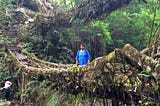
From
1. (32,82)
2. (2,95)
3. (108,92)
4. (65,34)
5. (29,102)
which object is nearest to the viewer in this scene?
(108,92)

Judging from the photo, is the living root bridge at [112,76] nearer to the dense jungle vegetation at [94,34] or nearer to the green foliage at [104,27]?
the dense jungle vegetation at [94,34]

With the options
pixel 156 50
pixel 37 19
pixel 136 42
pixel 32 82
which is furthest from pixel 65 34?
pixel 156 50

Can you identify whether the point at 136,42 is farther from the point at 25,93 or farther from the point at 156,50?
the point at 156,50

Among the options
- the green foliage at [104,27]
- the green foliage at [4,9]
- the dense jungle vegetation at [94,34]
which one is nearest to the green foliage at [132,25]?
the dense jungle vegetation at [94,34]

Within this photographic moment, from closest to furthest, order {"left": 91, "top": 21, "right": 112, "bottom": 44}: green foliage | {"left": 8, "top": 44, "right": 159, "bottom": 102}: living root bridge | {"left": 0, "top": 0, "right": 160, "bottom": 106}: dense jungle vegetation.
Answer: {"left": 8, "top": 44, "right": 159, "bottom": 102}: living root bridge → {"left": 0, "top": 0, "right": 160, "bottom": 106}: dense jungle vegetation → {"left": 91, "top": 21, "right": 112, "bottom": 44}: green foliage

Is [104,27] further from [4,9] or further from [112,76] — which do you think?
[112,76]

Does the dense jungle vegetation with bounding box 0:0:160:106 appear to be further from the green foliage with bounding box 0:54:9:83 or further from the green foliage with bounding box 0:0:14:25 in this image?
the green foliage with bounding box 0:54:9:83

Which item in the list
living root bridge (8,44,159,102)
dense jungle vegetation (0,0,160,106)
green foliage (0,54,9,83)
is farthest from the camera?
dense jungle vegetation (0,0,160,106)

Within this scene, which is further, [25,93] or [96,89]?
[25,93]

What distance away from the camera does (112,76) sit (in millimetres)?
5074

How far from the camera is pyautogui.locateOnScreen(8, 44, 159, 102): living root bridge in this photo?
450 centimetres

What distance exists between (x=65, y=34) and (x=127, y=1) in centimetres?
374

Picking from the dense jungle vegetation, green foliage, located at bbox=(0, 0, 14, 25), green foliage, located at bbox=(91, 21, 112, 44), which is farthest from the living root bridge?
green foliage, located at bbox=(0, 0, 14, 25)

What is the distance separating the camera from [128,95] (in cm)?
500
